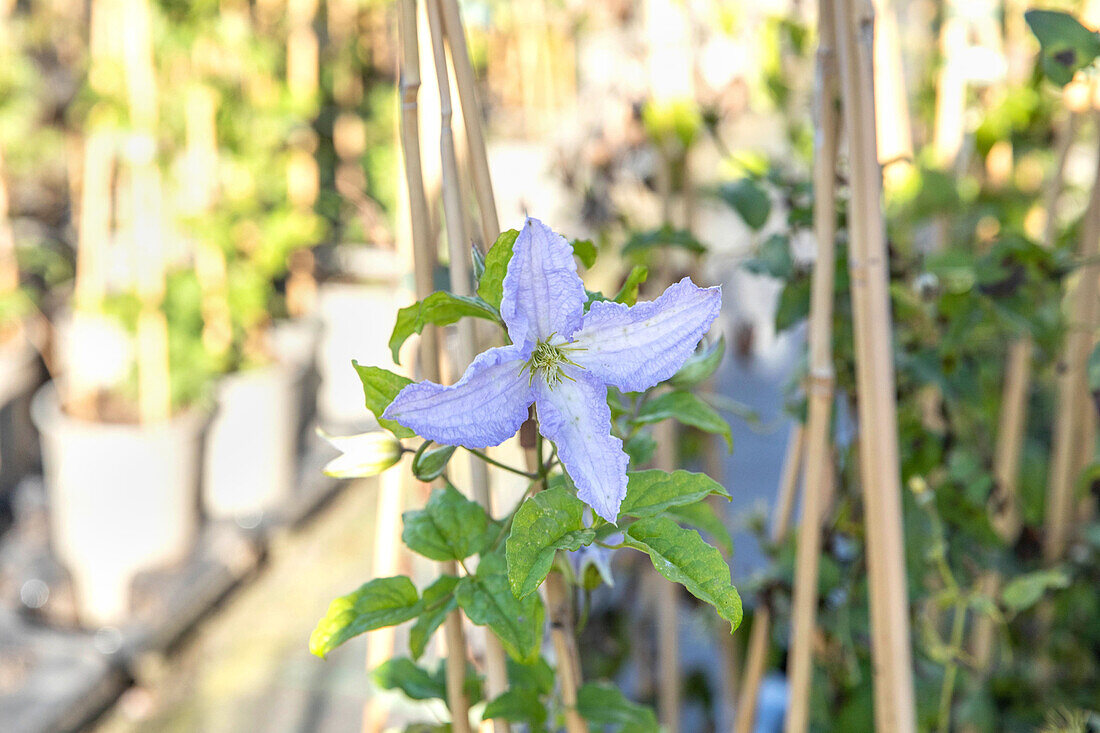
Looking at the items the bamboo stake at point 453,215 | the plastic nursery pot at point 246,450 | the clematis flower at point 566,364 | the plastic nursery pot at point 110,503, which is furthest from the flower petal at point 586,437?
the plastic nursery pot at point 246,450

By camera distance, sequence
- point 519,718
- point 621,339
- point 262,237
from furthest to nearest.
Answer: point 262,237 < point 519,718 < point 621,339

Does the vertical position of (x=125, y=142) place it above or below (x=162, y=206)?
above

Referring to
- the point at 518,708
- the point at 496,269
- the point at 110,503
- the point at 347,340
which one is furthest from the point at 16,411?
the point at 496,269

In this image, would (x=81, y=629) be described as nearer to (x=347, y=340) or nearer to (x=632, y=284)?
(x=347, y=340)

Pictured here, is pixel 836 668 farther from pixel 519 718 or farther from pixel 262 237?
pixel 262 237

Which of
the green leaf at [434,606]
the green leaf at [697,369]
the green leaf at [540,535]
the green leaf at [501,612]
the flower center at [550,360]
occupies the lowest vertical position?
the green leaf at [434,606]

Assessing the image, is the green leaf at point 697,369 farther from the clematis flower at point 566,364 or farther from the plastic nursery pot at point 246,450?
the plastic nursery pot at point 246,450

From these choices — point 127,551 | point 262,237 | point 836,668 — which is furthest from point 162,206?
point 836,668
